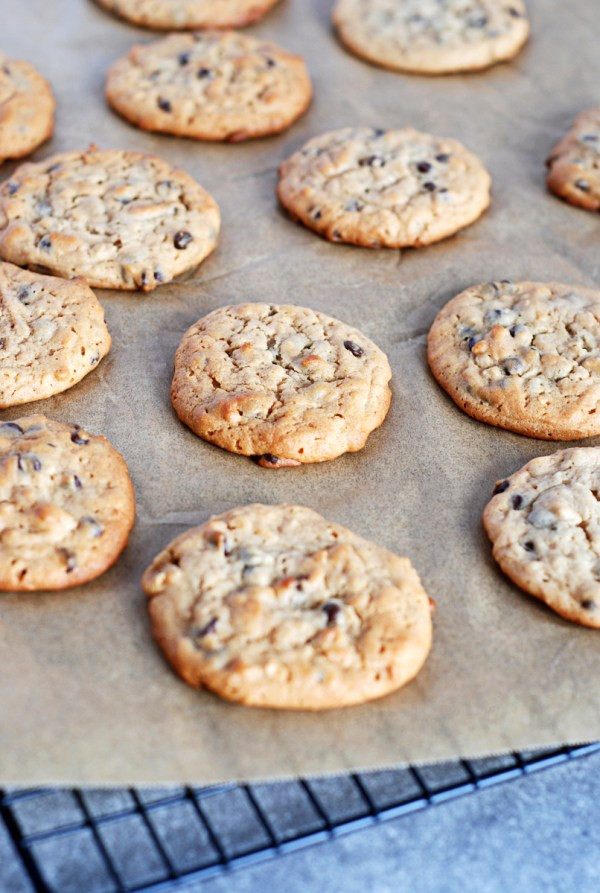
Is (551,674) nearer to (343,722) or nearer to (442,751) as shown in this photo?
(442,751)

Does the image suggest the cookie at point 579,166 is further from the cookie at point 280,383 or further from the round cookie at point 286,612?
the round cookie at point 286,612

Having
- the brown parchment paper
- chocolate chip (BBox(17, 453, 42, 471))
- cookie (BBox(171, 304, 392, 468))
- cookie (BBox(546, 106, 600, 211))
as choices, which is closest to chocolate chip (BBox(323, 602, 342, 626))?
the brown parchment paper

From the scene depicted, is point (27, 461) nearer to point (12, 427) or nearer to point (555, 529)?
point (12, 427)

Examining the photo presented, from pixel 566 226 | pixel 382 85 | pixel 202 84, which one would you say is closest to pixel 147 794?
pixel 566 226

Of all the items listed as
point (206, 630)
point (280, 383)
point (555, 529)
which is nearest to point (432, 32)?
point (280, 383)

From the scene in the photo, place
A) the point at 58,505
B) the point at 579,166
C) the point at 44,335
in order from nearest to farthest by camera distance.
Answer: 1. the point at 58,505
2. the point at 44,335
3. the point at 579,166

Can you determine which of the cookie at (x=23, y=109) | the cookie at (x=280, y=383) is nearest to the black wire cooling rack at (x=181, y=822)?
the cookie at (x=280, y=383)
